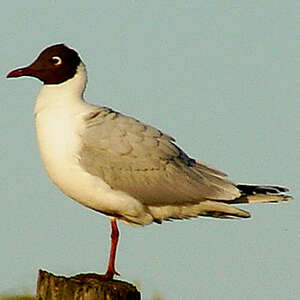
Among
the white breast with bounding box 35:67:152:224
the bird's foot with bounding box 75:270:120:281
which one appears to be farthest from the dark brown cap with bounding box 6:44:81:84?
the bird's foot with bounding box 75:270:120:281

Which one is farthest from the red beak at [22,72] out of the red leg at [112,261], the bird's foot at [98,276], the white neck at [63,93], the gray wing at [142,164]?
the bird's foot at [98,276]

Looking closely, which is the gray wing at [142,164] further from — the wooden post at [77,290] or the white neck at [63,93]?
the wooden post at [77,290]

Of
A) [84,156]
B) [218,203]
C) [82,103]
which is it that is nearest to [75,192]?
[84,156]

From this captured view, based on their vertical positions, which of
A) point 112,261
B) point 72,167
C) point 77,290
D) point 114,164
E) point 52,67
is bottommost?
point 77,290

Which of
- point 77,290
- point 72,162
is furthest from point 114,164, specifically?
point 77,290

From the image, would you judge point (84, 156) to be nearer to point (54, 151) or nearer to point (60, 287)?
point (54, 151)

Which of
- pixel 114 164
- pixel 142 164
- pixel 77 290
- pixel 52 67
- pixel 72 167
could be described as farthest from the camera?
pixel 52 67

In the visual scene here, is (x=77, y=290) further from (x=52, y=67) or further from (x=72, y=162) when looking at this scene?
(x=52, y=67)

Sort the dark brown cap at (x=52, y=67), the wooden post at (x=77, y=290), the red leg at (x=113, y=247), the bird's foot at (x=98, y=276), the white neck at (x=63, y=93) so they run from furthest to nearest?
1. the dark brown cap at (x=52, y=67)
2. the white neck at (x=63, y=93)
3. the red leg at (x=113, y=247)
4. the bird's foot at (x=98, y=276)
5. the wooden post at (x=77, y=290)

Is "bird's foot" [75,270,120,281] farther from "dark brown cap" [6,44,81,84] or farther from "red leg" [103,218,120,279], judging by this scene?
"dark brown cap" [6,44,81,84]
